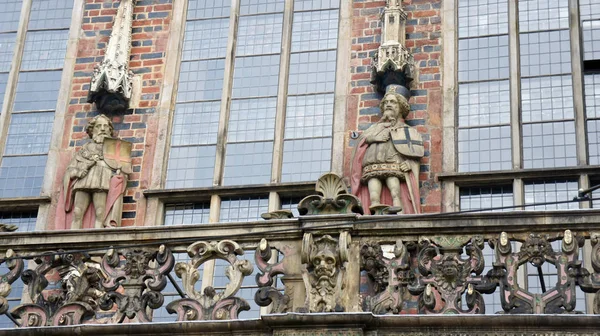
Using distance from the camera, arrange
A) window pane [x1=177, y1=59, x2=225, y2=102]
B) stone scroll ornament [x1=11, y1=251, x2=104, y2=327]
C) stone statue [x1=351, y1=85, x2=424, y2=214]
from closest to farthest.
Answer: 1. stone scroll ornament [x1=11, y1=251, x2=104, y2=327]
2. stone statue [x1=351, y1=85, x2=424, y2=214]
3. window pane [x1=177, y1=59, x2=225, y2=102]

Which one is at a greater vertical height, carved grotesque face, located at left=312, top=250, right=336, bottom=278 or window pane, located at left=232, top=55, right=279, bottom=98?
window pane, located at left=232, top=55, right=279, bottom=98

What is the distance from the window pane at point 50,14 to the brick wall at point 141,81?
316mm

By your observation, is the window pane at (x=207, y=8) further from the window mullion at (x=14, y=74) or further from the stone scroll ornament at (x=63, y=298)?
the stone scroll ornament at (x=63, y=298)

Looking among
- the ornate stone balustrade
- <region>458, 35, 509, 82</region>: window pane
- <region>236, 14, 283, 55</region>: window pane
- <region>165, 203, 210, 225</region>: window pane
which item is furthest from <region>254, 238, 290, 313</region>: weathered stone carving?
<region>236, 14, 283, 55</region>: window pane

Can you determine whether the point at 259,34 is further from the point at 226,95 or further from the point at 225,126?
the point at 225,126

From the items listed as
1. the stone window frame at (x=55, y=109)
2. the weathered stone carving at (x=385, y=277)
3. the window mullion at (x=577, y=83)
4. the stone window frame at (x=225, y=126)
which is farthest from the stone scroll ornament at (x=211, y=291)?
the window mullion at (x=577, y=83)

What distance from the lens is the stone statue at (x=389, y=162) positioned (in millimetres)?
14594

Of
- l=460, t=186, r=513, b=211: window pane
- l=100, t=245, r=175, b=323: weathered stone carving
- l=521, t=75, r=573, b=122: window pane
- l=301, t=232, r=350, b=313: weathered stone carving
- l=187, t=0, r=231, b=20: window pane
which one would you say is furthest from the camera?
l=187, t=0, r=231, b=20: window pane

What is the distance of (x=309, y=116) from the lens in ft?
52.2

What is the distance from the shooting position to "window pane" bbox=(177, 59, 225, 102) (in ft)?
53.8

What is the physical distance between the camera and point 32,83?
671 inches

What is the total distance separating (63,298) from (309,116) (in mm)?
4657

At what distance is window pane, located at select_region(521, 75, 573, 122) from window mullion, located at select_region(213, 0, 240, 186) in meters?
3.52

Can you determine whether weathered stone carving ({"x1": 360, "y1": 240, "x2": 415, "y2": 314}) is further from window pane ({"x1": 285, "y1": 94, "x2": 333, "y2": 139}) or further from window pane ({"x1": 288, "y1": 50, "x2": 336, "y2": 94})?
window pane ({"x1": 288, "y1": 50, "x2": 336, "y2": 94})
